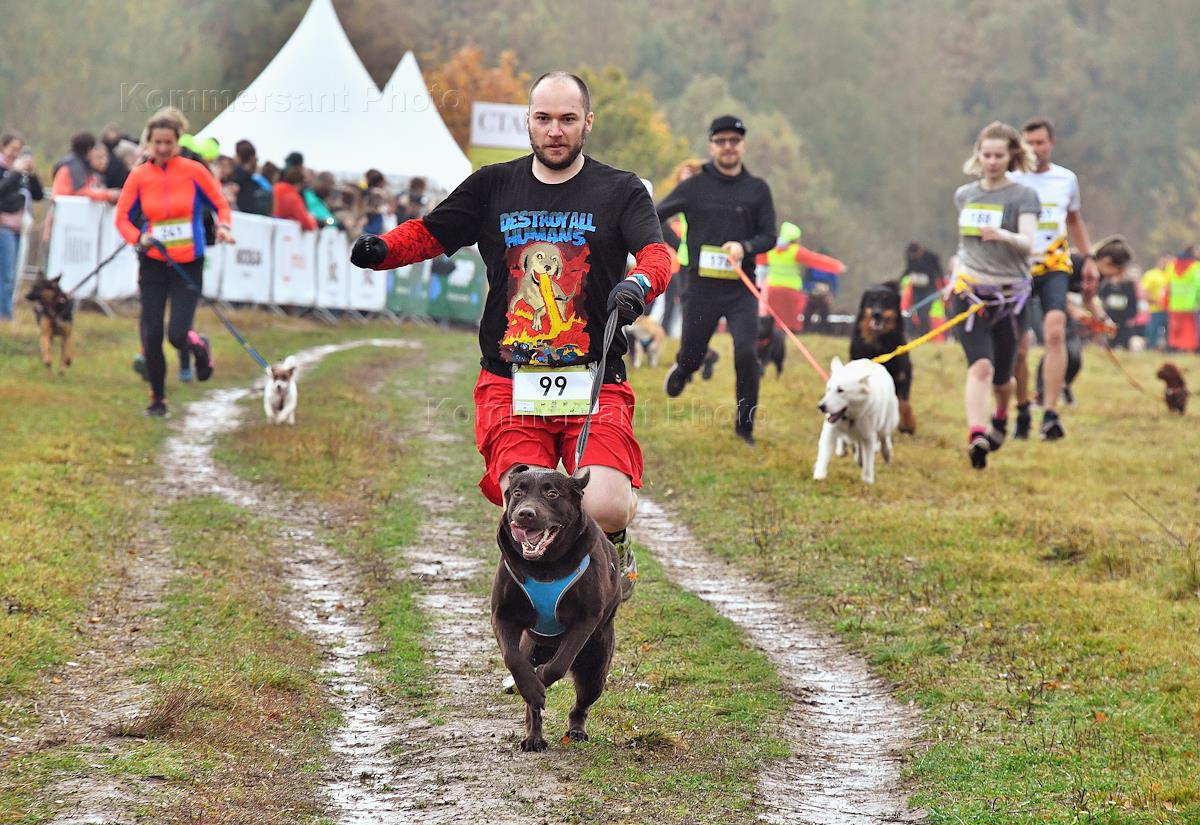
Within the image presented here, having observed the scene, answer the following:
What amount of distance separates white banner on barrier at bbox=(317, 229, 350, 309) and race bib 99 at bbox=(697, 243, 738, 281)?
43.3 ft

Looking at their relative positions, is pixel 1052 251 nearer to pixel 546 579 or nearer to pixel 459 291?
pixel 546 579

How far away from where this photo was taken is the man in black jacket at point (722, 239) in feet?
39.0

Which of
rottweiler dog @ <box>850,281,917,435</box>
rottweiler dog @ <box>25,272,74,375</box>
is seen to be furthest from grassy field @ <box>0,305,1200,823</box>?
rottweiler dog @ <box>850,281,917,435</box>

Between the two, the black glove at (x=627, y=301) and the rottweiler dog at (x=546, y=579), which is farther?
the black glove at (x=627, y=301)


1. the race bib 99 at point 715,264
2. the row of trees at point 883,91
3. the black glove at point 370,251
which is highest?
the row of trees at point 883,91

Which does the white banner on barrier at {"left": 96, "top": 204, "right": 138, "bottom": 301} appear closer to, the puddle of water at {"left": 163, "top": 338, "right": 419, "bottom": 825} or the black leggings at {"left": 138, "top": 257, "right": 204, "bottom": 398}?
the puddle of water at {"left": 163, "top": 338, "right": 419, "bottom": 825}

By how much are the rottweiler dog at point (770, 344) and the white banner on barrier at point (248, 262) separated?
7.91m

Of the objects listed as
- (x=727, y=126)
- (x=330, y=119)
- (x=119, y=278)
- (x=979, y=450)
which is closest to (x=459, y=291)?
(x=330, y=119)

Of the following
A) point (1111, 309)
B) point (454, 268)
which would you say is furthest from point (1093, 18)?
point (454, 268)

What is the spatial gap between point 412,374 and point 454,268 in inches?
358

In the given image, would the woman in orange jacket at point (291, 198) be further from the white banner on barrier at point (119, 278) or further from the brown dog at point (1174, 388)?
the brown dog at point (1174, 388)

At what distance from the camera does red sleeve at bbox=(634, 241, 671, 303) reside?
18.0ft

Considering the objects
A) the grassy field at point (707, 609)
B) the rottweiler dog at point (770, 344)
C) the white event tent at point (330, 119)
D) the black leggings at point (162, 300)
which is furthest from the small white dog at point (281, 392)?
the white event tent at point (330, 119)

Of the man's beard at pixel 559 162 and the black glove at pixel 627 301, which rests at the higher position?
the man's beard at pixel 559 162
